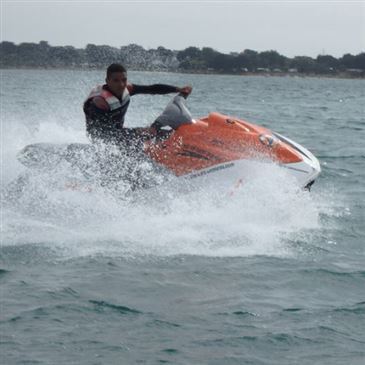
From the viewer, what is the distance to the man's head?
25.6 ft

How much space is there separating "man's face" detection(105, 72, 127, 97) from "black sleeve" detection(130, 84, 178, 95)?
541 millimetres

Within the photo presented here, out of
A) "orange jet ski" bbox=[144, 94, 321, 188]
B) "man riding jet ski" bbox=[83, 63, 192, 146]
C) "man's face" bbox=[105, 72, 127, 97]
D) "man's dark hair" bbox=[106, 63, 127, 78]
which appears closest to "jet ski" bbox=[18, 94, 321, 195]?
"orange jet ski" bbox=[144, 94, 321, 188]

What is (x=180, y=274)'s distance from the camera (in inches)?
250

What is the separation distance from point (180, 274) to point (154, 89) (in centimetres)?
266

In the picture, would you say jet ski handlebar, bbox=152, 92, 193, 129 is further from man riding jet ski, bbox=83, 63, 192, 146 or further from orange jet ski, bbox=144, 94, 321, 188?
man riding jet ski, bbox=83, 63, 192, 146

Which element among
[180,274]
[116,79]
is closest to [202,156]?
[116,79]

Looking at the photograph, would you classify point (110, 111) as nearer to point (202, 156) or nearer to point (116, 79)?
point (116, 79)

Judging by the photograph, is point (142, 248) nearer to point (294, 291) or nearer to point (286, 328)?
point (294, 291)

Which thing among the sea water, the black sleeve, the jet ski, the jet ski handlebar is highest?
the black sleeve

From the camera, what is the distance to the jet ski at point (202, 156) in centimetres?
780

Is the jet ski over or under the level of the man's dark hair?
under

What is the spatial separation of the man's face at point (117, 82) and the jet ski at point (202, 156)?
1.55 feet

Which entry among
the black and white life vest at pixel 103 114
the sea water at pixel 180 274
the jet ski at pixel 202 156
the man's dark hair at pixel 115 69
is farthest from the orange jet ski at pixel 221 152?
the man's dark hair at pixel 115 69

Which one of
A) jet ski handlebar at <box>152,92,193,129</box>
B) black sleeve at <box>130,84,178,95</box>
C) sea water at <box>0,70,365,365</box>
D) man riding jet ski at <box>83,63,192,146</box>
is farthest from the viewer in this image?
black sleeve at <box>130,84,178,95</box>
